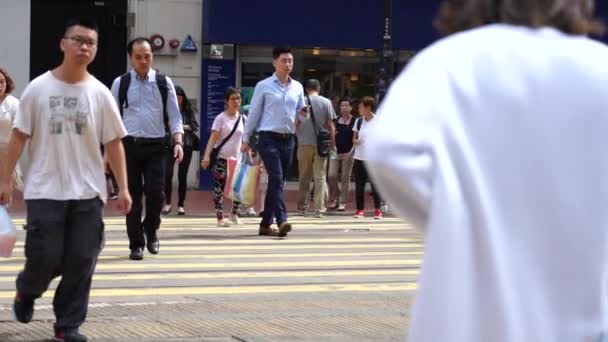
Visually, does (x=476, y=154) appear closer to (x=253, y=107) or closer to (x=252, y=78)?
(x=253, y=107)

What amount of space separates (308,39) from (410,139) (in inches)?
768

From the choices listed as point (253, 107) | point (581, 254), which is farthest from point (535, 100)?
point (253, 107)

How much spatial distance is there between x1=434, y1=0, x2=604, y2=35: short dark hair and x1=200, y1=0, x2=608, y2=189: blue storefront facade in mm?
18614

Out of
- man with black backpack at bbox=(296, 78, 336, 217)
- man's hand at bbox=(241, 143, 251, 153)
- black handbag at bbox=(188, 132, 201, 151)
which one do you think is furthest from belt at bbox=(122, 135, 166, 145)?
man with black backpack at bbox=(296, 78, 336, 217)

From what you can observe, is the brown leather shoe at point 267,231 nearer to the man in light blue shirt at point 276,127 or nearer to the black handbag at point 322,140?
the man in light blue shirt at point 276,127

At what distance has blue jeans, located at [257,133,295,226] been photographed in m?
12.5

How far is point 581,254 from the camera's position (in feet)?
7.81

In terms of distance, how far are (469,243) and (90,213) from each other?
4.42 m

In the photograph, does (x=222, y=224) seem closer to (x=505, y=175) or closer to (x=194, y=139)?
(x=194, y=139)

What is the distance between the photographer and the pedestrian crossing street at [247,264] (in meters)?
8.83

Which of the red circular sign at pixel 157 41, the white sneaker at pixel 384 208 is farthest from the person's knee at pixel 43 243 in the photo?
the red circular sign at pixel 157 41

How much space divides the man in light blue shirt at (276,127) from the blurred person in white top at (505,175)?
1005 centimetres

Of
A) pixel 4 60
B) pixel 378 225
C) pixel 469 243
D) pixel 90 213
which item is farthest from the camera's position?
pixel 4 60

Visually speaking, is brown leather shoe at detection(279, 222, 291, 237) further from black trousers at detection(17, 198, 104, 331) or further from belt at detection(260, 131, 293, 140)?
black trousers at detection(17, 198, 104, 331)
